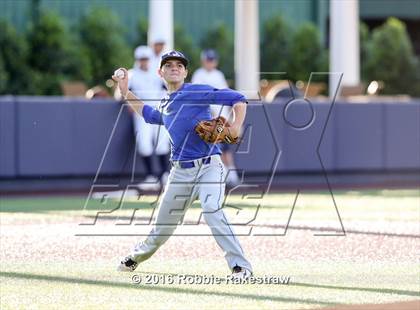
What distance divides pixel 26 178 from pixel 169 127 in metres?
9.58

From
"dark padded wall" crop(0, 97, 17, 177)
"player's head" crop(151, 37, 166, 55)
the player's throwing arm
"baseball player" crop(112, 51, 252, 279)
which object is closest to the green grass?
"baseball player" crop(112, 51, 252, 279)

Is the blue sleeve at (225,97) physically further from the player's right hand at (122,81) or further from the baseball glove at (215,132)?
the player's right hand at (122,81)

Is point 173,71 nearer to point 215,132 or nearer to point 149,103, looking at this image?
point 215,132

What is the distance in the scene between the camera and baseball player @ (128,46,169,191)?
690 inches

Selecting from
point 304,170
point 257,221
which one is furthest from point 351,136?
point 257,221

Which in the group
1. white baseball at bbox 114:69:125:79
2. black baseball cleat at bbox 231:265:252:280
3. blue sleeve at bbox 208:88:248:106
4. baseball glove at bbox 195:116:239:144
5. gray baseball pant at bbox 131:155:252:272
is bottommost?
black baseball cleat at bbox 231:265:252:280

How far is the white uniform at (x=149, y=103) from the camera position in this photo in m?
17.5

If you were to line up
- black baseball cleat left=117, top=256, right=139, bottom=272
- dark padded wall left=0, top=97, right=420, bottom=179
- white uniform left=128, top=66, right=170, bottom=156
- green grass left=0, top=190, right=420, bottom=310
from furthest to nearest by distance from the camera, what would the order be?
dark padded wall left=0, top=97, right=420, bottom=179, white uniform left=128, top=66, right=170, bottom=156, black baseball cleat left=117, top=256, right=139, bottom=272, green grass left=0, top=190, right=420, bottom=310

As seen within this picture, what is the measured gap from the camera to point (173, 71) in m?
8.71

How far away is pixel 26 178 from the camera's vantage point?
18016 millimetres

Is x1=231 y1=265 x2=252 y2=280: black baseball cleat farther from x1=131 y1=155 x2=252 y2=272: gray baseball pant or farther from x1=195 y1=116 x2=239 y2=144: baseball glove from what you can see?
x1=195 y1=116 x2=239 y2=144: baseball glove

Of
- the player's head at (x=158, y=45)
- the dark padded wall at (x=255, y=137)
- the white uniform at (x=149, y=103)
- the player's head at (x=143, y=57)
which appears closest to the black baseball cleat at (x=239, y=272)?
the white uniform at (x=149, y=103)

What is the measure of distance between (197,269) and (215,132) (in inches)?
55.1

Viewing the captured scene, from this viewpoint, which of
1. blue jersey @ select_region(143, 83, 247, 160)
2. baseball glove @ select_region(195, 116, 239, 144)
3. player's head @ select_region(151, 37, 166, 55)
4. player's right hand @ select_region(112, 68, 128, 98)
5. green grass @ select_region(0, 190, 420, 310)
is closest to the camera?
green grass @ select_region(0, 190, 420, 310)
